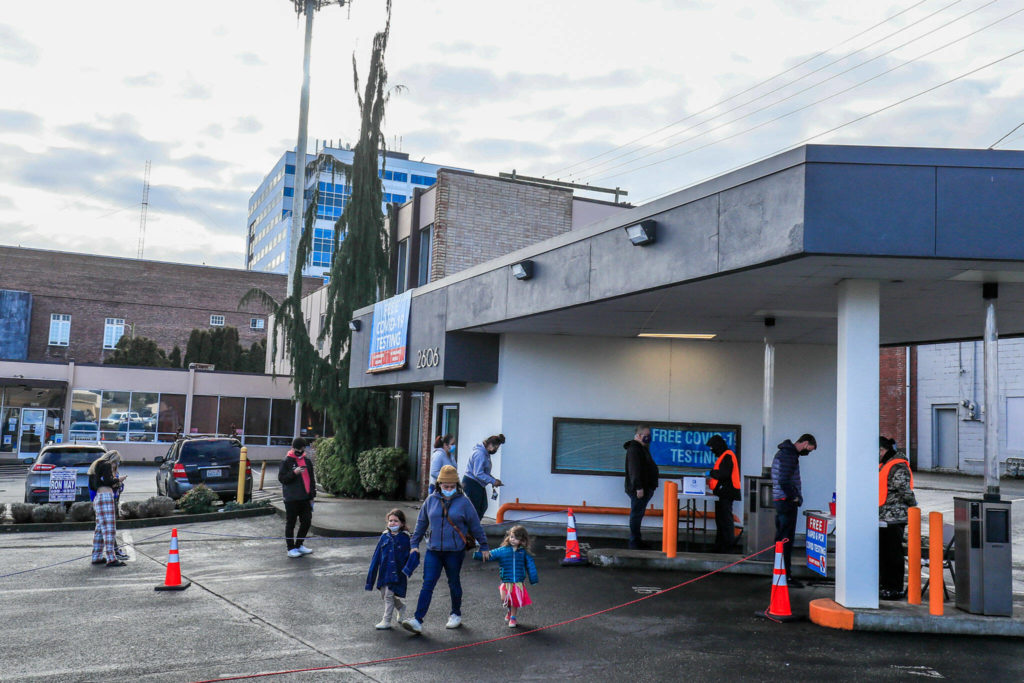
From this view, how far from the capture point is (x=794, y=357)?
51.9 ft

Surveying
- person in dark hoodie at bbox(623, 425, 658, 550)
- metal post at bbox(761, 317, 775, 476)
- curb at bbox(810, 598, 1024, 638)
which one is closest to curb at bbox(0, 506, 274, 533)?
person in dark hoodie at bbox(623, 425, 658, 550)

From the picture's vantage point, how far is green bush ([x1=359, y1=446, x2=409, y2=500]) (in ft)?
74.8

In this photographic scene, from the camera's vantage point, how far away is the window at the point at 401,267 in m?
26.1

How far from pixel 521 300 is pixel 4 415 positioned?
3325 centimetres

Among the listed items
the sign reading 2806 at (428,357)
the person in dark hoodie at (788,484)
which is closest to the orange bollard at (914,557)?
the person in dark hoodie at (788,484)

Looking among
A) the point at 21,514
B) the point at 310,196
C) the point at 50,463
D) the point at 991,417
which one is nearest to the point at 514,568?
the point at 991,417

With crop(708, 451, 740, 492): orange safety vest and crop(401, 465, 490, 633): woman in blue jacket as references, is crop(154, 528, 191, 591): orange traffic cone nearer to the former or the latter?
crop(401, 465, 490, 633): woman in blue jacket

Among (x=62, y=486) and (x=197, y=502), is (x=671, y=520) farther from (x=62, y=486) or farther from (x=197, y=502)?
(x=62, y=486)

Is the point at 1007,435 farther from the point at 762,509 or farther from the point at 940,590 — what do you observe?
the point at 940,590

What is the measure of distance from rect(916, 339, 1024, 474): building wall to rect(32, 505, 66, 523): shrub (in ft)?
85.6

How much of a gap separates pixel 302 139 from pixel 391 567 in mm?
38289

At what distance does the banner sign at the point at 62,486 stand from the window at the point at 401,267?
10.6 meters

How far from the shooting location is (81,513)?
58.2 feet

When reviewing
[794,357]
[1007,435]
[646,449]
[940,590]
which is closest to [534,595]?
[646,449]
